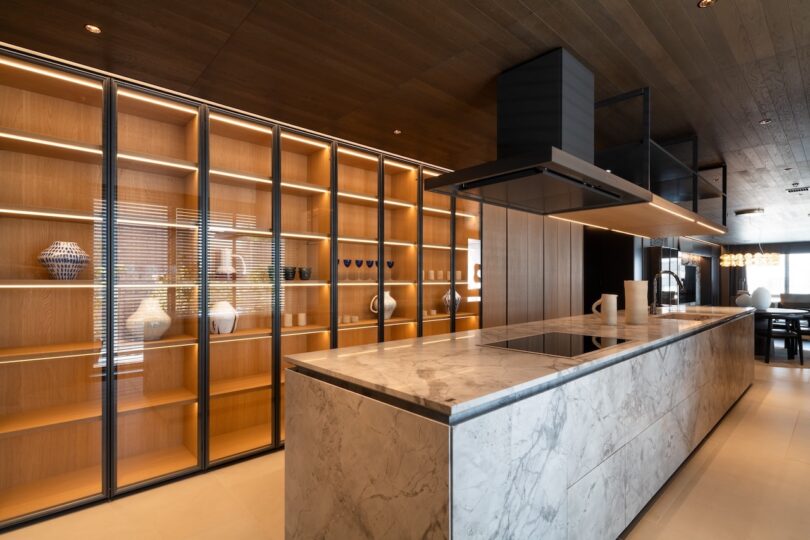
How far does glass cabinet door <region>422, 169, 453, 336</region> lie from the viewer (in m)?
4.26

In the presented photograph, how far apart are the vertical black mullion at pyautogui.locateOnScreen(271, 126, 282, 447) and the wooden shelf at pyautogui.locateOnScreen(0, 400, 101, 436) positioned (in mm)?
1097

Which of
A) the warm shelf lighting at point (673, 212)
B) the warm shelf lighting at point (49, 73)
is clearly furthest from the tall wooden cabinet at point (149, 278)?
the warm shelf lighting at point (673, 212)

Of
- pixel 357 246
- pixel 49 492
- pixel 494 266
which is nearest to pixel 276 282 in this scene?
pixel 357 246

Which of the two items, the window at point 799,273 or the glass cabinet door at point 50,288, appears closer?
the glass cabinet door at point 50,288

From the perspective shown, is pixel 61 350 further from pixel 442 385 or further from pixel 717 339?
pixel 717 339

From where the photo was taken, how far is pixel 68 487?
7.88 feet

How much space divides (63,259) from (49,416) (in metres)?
0.86

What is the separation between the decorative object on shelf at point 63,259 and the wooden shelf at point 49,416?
2.41ft

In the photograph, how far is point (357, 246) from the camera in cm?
390

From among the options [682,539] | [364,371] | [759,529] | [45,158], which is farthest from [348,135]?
[759,529]

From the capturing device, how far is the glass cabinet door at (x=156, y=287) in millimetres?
2547

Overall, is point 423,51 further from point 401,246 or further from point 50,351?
point 50,351

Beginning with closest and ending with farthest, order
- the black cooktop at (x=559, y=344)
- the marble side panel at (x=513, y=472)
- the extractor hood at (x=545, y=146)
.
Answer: the marble side panel at (x=513, y=472), the black cooktop at (x=559, y=344), the extractor hood at (x=545, y=146)

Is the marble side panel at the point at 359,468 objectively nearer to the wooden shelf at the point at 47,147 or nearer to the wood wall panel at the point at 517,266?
the wooden shelf at the point at 47,147
